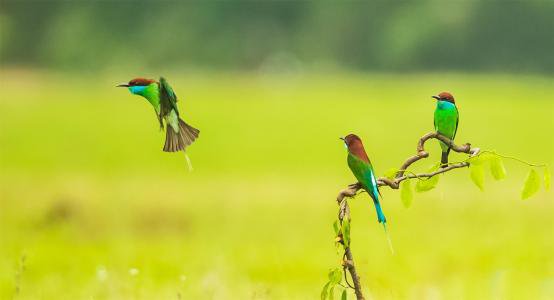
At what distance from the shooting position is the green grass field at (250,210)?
809cm

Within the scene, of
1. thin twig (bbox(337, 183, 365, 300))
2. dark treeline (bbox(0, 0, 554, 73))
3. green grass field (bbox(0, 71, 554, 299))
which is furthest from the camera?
dark treeline (bbox(0, 0, 554, 73))

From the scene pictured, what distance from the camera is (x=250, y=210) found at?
16703 mm

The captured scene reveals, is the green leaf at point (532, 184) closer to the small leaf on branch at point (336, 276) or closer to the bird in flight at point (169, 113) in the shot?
the small leaf on branch at point (336, 276)

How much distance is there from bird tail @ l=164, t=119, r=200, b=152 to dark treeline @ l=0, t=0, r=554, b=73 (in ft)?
266

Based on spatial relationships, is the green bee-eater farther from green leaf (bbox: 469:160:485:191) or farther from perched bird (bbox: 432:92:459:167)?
green leaf (bbox: 469:160:485:191)

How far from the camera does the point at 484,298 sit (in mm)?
6711

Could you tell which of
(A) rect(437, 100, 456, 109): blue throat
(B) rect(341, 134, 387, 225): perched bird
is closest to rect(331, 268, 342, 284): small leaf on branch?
(B) rect(341, 134, 387, 225): perched bird

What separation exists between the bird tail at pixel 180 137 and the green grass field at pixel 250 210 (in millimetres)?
1898

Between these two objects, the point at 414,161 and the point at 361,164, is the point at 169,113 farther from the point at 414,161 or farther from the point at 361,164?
the point at 414,161

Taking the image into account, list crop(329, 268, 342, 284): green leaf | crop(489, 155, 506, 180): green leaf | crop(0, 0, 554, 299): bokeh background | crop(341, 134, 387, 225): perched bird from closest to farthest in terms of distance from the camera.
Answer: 1. crop(341, 134, 387, 225): perched bird
2. crop(489, 155, 506, 180): green leaf
3. crop(329, 268, 342, 284): green leaf
4. crop(0, 0, 554, 299): bokeh background

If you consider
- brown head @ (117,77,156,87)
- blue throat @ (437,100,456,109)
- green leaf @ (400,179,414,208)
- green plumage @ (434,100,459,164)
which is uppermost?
blue throat @ (437,100,456,109)

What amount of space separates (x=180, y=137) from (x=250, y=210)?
1356cm

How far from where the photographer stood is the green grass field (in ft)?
26.5

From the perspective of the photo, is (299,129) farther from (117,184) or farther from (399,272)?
(399,272)
